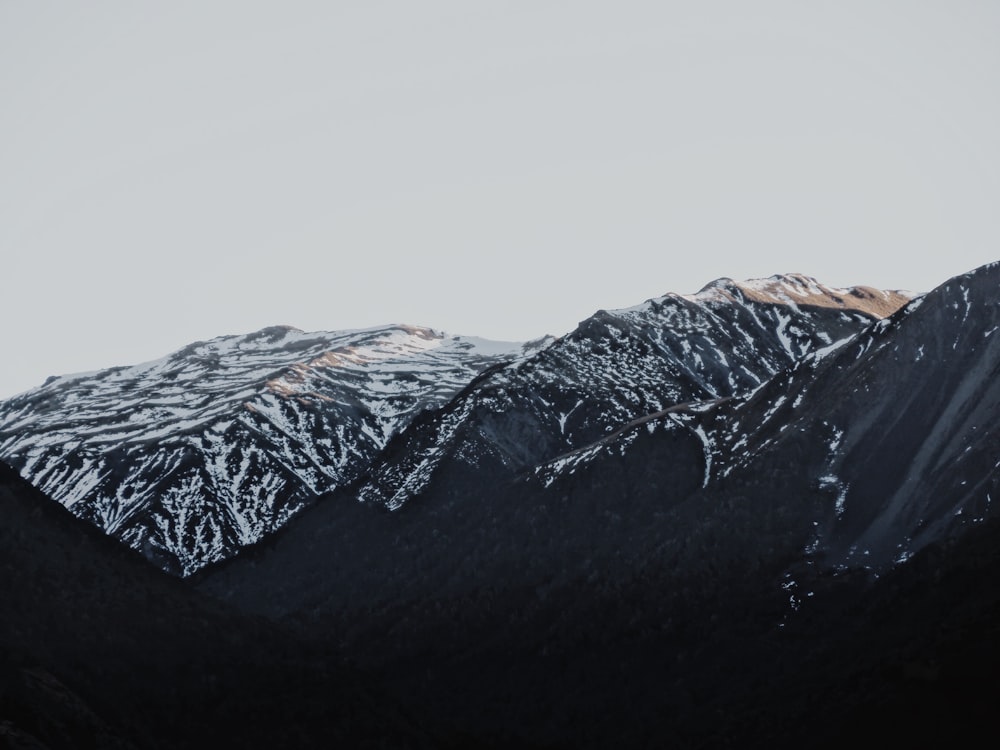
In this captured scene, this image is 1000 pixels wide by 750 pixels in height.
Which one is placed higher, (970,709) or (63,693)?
(63,693)

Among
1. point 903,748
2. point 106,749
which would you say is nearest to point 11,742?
point 106,749

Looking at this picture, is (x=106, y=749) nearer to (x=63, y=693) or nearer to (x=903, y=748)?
(x=63, y=693)

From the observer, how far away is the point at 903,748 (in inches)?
7805

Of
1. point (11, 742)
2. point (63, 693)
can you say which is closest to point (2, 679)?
point (63, 693)

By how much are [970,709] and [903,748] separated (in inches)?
381

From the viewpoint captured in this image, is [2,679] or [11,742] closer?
[11,742]

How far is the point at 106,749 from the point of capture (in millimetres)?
189375

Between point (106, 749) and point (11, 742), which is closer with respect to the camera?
point (11, 742)

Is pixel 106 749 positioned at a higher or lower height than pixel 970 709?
higher

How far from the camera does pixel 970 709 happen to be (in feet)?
648

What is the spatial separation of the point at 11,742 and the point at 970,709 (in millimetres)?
115305

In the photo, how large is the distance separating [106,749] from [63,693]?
10801mm

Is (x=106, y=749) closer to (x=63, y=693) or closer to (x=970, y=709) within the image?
(x=63, y=693)

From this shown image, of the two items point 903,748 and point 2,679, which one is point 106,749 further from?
point 903,748
